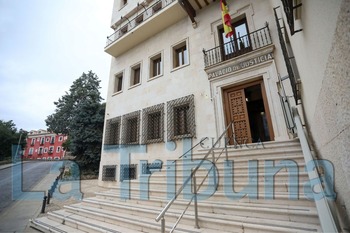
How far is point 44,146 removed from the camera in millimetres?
47844

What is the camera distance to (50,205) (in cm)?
634

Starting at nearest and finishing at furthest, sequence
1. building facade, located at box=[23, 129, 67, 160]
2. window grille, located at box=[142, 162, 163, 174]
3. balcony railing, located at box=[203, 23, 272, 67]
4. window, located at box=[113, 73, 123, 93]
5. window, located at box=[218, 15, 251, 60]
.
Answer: balcony railing, located at box=[203, 23, 272, 67] → window, located at box=[218, 15, 251, 60] → window grille, located at box=[142, 162, 163, 174] → window, located at box=[113, 73, 123, 93] → building facade, located at box=[23, 129, 67, 160]

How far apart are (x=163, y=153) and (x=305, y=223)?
5841 mm

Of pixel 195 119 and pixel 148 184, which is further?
pixel 195 119

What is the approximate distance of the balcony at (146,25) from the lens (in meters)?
9.05

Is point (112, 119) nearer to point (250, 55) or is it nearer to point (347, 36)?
point (250, 55)

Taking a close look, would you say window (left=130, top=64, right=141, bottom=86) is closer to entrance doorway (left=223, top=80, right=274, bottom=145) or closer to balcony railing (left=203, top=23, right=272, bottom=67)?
balcony railing (left=203, top=23, right=272, bottom=67)

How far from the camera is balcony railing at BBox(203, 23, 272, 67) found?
6.54 m

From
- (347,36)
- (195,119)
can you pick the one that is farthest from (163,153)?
(347,36)

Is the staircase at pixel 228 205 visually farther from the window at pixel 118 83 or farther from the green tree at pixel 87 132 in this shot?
the green tree at pixel 87 132

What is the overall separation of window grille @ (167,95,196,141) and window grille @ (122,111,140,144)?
81.6 inches

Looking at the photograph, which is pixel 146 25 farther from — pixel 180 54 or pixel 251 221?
pixel 251 221

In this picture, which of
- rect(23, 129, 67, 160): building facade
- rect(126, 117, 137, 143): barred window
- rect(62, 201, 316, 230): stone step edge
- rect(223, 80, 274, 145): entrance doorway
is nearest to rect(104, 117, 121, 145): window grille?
rect(126, 117, 137, 143): barred window

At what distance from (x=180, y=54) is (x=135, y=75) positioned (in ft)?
10.8
